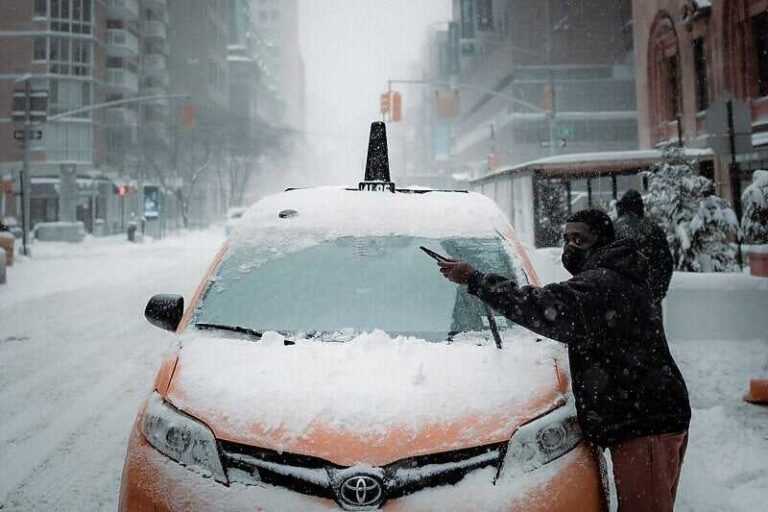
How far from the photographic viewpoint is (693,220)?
35.7 feet

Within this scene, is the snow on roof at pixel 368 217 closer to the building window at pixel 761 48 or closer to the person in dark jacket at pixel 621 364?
the person in dark jacket at pixel 621 364

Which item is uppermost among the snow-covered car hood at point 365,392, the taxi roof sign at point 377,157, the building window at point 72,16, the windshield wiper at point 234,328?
the building window at point 72,16

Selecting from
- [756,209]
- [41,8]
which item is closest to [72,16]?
[41,8]

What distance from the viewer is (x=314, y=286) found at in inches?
136

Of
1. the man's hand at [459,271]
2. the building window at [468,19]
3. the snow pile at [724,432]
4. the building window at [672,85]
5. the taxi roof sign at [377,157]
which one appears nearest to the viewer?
the man's hand at [459,271]

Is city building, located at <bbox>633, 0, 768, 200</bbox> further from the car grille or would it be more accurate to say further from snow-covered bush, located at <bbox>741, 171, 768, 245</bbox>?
the car grille

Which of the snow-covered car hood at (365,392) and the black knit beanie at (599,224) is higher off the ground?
the black knit beanie at (599,224)

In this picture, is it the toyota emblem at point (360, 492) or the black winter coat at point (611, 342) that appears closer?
the toyota emblem at point (360, 492)

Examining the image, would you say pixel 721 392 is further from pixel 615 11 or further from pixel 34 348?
pixel 615 11

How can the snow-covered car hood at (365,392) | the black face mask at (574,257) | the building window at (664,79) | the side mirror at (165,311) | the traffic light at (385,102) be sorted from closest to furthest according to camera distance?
the snow-covered car hood at (365,392) < the black face mask at (574,257) < the side mirror at (165,311) < the traffic light at (385,102) < the building window at (664,79)

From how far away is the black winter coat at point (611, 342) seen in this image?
2490 millimetres

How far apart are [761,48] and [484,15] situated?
139 ft

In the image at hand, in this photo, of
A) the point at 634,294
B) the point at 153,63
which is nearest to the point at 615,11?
the point at 153,63

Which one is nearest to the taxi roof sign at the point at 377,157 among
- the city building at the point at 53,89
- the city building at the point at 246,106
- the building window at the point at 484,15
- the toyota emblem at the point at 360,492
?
the toyota emblem at the point at 360,492
